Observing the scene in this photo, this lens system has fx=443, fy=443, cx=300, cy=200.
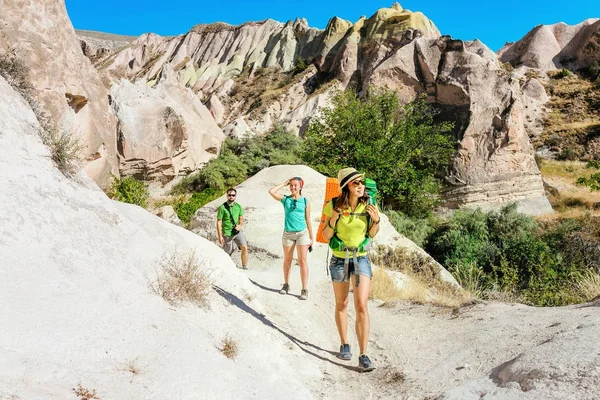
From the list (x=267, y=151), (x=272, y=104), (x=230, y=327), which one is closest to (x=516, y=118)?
(x=267, y=151)

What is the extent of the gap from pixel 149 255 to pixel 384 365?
2.41 meters

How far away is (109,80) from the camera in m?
21.8

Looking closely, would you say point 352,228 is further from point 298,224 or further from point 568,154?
point 568,154

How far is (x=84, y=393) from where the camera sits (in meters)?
2.12

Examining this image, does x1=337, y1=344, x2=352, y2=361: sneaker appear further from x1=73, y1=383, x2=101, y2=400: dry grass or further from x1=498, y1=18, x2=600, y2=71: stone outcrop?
x1=498, y1=18, x2=600, y2=71: stone outcrop

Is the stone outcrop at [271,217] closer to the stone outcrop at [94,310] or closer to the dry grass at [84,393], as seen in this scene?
the stone outcrop at [94,310]

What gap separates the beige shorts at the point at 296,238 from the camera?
225 inches

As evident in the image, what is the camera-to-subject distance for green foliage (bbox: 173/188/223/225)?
16658mm

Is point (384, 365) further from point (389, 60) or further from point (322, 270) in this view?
point (389, 60)

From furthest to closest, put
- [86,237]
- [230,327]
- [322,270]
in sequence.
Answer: [322,270], [230,327], [86,237]

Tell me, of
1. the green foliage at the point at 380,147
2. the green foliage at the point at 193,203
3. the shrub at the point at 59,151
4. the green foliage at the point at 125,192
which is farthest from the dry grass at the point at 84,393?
the green foliage at the point at 193,203

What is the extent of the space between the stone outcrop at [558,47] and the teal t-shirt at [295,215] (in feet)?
137

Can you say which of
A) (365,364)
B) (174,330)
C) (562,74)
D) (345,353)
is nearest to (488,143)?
(345,353)

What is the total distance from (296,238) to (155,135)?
16642 millimetres
